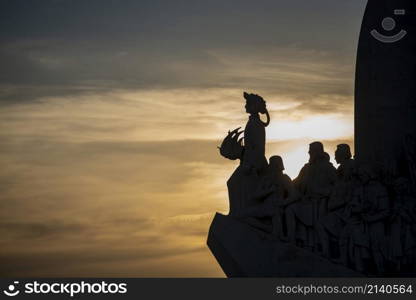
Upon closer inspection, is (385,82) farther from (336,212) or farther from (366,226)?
(366,226)

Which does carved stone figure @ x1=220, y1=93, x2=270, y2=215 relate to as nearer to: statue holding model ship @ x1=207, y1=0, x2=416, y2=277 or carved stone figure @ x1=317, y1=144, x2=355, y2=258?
statue holding model ship @ x1=207, y1=0, x2=416, y2=277

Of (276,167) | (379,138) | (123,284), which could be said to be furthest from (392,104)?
(123,284)

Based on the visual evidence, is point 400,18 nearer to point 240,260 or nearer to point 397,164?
point 397,164

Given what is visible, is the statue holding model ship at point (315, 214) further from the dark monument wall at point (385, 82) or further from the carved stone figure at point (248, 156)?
the dark monument wall at point (385, 82)

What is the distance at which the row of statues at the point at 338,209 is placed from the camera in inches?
1070

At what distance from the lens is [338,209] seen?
27375mm

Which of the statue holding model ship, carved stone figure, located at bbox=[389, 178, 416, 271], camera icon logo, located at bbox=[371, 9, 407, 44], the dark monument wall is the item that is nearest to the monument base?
the statue holding model ship

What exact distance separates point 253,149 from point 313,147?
1.07 metres

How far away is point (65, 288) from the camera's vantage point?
24406 mm

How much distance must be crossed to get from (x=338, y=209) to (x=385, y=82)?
2.81 m

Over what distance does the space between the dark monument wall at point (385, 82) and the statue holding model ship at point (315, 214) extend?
0.91 feet

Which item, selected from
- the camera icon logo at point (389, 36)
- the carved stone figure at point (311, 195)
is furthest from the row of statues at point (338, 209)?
the camera icon logo at point (389, 36)

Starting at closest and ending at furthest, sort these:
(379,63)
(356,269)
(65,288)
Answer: (65,288)
(356,269)
(379,63)

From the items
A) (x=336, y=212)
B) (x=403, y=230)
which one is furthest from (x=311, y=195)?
(x=403, y=230)
